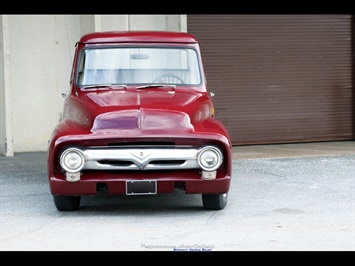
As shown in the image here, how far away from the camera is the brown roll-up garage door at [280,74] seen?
50.7 feet

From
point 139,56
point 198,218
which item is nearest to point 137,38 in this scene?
point 139,56

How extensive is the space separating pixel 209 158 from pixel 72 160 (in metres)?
1.36

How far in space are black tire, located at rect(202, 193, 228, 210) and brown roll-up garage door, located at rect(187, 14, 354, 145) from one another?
701 cm

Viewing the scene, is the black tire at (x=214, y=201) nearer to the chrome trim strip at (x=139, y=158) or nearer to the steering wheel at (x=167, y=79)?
the chrome trim strip at (x=139, y=158)

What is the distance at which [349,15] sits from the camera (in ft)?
53.9

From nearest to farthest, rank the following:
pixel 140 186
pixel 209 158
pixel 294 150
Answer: pixel 140 186 < pixel 209 158 < pixel 294 150

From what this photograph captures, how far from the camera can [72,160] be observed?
7934mm

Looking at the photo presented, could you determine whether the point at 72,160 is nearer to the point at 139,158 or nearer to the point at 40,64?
the point at 139,158

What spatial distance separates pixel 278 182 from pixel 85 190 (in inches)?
138

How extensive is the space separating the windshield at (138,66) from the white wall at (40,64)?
17.1 feet

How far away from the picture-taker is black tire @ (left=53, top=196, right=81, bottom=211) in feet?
27.3

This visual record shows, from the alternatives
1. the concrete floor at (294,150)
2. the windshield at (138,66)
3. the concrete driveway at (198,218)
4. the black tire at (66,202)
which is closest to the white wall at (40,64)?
the concrete floor at (294,150)
